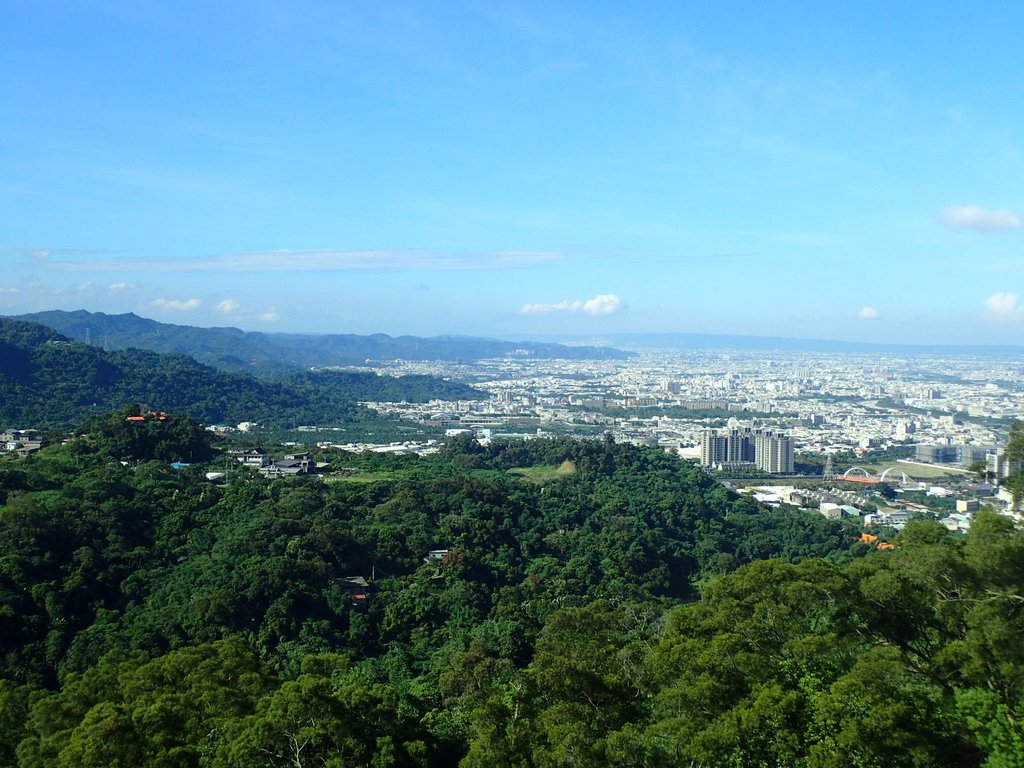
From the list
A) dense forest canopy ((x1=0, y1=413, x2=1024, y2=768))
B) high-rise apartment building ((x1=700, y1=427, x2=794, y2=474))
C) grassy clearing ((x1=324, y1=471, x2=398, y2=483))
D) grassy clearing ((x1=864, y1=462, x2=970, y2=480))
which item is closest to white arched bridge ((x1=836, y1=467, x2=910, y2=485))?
grassy clearing ((x1=864, y1=462, x2=970, y2=480))

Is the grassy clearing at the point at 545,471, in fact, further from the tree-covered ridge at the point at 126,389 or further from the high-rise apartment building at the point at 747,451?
the tree-covered ridge at the point at 126,389

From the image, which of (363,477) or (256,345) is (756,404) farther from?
(256,345)

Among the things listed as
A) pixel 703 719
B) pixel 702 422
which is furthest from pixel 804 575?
pixel 702 422

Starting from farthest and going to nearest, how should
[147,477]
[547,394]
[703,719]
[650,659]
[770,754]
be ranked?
[547,394] → [147,477] → [650,659] → [703,719] → [770,754]

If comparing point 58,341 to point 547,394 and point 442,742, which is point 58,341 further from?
point 442,742

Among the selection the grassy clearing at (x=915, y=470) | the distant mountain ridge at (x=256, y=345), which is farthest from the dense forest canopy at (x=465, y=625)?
the distant mountain ridge at (x=256, y=345)

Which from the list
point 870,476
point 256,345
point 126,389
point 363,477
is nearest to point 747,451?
point 870,476

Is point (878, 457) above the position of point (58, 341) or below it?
below
